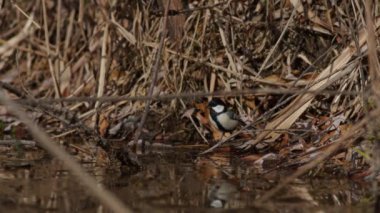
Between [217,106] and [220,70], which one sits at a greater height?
[220,70]

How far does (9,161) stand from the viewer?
180 inches

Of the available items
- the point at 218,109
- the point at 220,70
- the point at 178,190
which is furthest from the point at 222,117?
the point at 178,190

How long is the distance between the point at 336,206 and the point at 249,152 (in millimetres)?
1486

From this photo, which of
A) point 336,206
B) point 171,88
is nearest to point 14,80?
point 171,88

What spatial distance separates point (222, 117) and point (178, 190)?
137 cm

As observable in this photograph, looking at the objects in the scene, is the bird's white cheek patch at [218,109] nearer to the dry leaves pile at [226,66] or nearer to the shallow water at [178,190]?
the dry leaves pile at [226,66]

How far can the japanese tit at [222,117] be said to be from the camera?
199 inches

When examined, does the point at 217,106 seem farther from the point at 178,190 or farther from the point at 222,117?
the point at 178,190

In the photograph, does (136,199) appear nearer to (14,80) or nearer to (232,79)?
(232,79)

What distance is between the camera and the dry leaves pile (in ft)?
15.5

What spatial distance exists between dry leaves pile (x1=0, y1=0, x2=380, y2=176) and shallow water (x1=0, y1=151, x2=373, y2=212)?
0.53 metres

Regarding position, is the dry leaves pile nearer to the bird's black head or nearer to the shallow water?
the bird's black head

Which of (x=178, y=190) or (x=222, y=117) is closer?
(x=178, y=190)

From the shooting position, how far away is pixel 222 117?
5.05m
